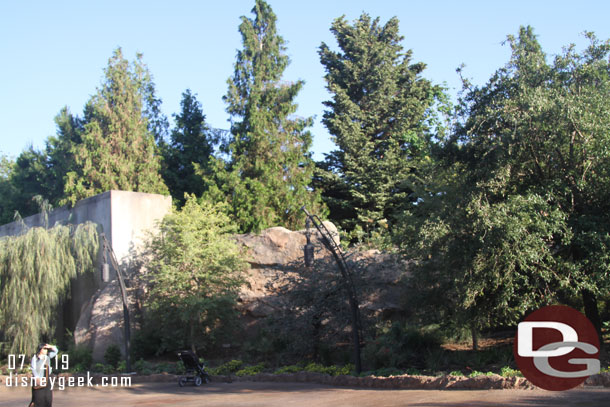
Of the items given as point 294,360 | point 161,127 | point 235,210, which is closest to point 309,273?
point 294,360

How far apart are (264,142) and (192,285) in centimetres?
1014

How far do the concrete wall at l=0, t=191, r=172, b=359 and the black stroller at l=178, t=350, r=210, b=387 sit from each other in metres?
7.34

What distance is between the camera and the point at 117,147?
34.4m

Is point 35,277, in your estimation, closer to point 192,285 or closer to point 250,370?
point 192,285

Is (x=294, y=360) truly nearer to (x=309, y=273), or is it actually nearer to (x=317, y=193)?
(x=309, y=273)

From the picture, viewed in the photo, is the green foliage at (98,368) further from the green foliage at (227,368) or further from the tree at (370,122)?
the tree at (370,122)

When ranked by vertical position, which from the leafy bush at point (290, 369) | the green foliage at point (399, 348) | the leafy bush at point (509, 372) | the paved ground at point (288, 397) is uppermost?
the green foliage at point (399, 348)

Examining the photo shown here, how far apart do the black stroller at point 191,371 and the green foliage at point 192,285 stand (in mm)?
3310

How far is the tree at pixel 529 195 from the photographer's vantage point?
13.7m

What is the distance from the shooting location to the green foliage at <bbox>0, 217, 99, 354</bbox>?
2312 centimetres

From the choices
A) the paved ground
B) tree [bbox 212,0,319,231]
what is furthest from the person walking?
tree [bbox 212,0,319,231]

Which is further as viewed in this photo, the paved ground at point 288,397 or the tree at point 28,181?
the tree at point 28,181

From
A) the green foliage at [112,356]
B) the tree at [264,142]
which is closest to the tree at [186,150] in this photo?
the tree at [264,142]

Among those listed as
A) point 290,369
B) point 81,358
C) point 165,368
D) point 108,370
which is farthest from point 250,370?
point 81,358
